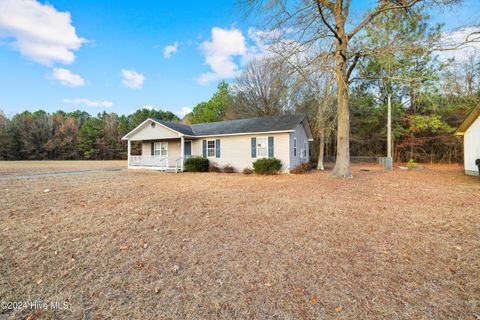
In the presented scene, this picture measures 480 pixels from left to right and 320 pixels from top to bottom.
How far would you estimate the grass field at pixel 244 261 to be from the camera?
204 centimetres

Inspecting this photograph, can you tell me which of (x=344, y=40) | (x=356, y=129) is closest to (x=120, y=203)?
(x=344, y=40)

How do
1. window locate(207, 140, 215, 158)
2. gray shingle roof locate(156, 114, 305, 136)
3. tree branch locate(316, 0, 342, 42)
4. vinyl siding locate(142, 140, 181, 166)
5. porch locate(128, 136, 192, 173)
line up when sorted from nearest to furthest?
1. tree branch locate(316, 0, 342, 42)
2. gray shingle roof locate(156, 114, 305, 136)
3. window locate(207, 140, 215, 158)
4. porch locate(128, 136, 192, 173)
5. vinyl siding locate(142, 140, 181, 166)

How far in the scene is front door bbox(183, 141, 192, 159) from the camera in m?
16.8

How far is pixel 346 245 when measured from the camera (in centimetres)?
338

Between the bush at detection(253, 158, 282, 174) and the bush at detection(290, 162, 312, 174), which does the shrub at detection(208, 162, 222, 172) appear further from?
the bush at detection(290, 162, 312, 174)

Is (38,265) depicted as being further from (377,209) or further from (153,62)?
(153,62)

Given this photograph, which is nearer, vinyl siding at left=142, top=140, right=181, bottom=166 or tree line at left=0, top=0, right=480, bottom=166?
tree line at left=0, top=0, right=480, bottom=166

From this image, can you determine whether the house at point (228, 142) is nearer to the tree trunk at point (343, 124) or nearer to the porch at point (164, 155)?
the porch at point (164, 155)

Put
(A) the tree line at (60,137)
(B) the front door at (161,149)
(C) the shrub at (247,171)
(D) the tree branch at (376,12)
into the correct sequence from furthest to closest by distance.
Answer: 1. (A) the tree line at (60,137)
2. (B) the front door at (161,149)
3. (C) the shrub at (247,171)
4. (D) the tree branch at (376,12)

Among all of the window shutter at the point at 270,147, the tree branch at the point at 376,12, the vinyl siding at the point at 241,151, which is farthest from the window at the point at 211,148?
the tree branch at the point at 376,12

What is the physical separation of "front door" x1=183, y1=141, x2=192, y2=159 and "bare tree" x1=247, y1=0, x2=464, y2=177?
35.1 feet

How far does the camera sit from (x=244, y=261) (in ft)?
9.57

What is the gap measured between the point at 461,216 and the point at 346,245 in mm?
3587

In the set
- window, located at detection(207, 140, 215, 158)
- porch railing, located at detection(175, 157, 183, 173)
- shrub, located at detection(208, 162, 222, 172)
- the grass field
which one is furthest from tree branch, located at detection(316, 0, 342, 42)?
porch railing, located at detection(175, 157, 183, 173)
